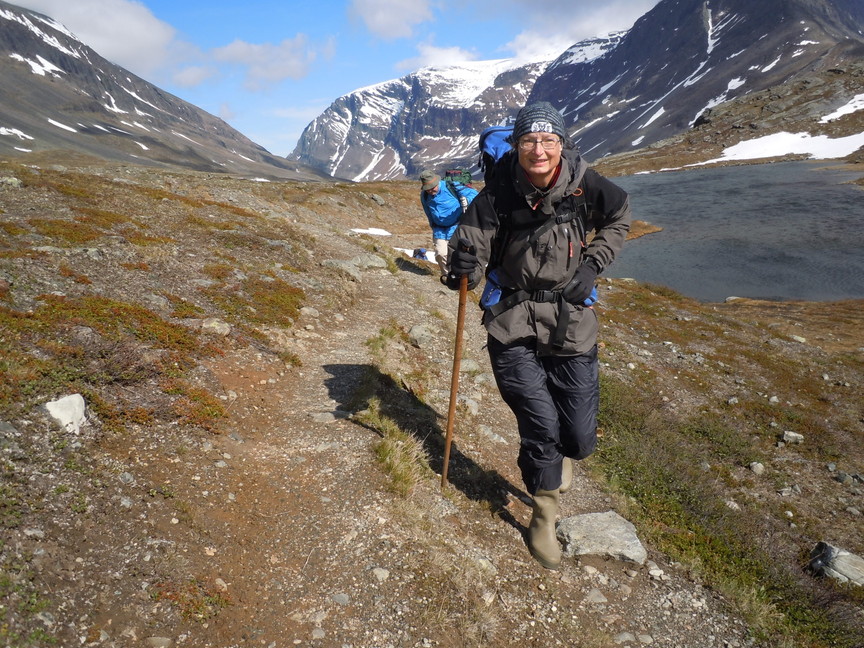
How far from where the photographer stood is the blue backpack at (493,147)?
5.63 metres

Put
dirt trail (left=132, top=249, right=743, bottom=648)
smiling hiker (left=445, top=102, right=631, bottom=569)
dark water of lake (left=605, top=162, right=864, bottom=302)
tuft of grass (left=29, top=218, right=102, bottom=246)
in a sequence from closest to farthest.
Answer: dirt trail (left=132, top=249, right=743, bottom=648) → smiling hiker (left=445, top=102, right=631, bottom=569) → tuft of grass (left=29, top=218, right=102, bottom=246) → dark water of lake (left=605, top=162, right=864, bottom=302)

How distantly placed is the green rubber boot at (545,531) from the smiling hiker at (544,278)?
0.01 meters

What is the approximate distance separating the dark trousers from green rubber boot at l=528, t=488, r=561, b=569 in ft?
0.43

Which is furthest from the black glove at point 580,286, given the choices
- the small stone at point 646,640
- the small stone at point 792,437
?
the small stone at point 792,437

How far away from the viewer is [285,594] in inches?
174

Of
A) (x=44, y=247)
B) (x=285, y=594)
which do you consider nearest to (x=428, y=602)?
(x=285, y=594)

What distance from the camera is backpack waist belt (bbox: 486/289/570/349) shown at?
16.5 feet

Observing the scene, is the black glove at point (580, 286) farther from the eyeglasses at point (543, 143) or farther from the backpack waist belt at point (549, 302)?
the eyeglasses at point (543, 143)

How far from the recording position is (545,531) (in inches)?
215

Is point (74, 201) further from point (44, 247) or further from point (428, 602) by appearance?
point (428, 602)

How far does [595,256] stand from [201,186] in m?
27.8

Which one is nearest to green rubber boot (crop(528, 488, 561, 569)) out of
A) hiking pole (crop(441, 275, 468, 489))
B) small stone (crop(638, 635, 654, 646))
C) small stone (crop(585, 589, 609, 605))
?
small stone (crop(585, 589, 609, 605))

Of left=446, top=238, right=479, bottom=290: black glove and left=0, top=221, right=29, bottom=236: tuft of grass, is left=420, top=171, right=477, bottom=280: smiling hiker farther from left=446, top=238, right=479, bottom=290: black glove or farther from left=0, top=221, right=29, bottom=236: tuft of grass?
left=0, top=221, right=29, bottom=236: tuft of grass

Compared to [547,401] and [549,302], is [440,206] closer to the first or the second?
[549,302]
